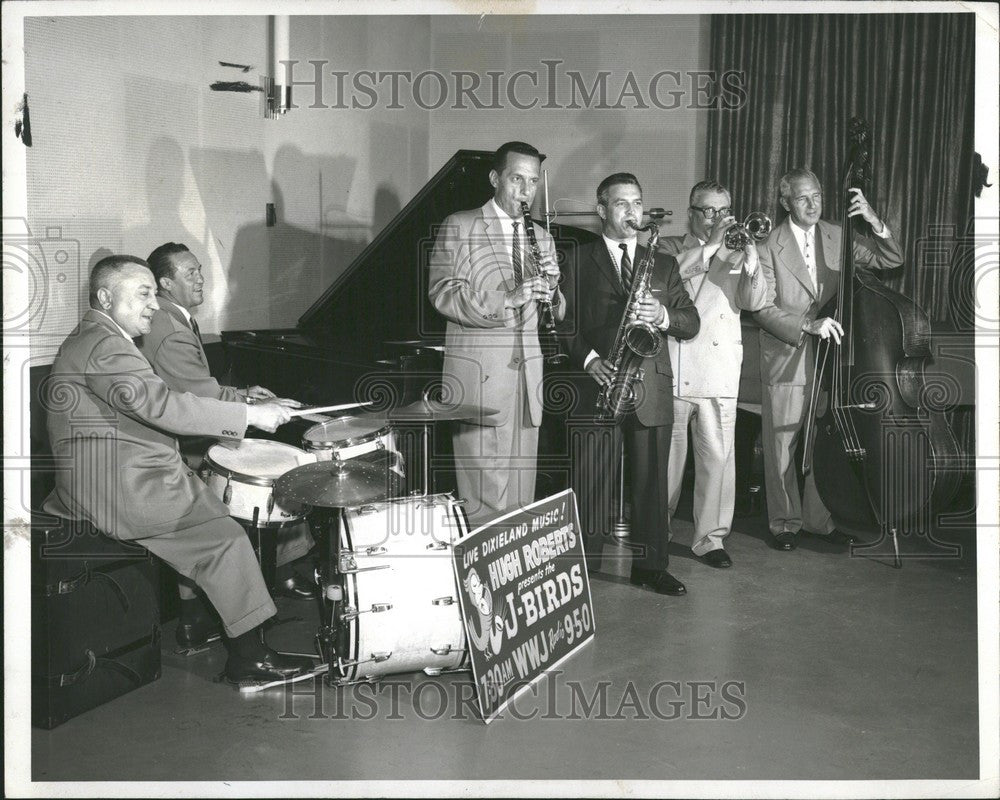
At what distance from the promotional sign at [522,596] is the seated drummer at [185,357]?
116 centimetres

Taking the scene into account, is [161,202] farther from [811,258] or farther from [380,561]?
[811,258]

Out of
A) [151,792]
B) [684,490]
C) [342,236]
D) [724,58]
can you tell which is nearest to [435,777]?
[151,792]

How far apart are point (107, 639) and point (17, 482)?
2.58ft

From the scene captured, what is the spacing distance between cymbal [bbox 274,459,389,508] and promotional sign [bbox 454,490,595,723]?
32 centimetres

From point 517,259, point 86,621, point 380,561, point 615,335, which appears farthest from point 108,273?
point 615,335

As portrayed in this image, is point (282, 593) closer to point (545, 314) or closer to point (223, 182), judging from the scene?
point (545, 314)

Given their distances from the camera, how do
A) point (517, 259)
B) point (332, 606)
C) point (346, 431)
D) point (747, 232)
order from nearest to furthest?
point (332, 606) → point (346, 431) → point (517, 259) → point (747, 232)

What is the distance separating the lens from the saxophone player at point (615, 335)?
4.27m

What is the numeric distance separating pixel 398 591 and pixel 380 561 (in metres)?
0.11

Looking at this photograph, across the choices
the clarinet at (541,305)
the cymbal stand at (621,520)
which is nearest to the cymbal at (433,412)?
the clarinet at (541,305)

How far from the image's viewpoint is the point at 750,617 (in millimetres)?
4160

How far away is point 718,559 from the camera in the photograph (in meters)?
4.78

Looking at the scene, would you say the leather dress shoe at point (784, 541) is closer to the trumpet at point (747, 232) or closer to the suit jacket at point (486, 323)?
the trumpet at point (747, 232)

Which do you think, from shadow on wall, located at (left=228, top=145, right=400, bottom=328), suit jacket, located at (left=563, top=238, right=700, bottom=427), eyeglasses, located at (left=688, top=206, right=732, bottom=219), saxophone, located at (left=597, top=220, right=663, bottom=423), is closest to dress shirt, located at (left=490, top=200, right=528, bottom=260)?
suit jacket, located at (left=563, top=238, right=700, bottom=427)
